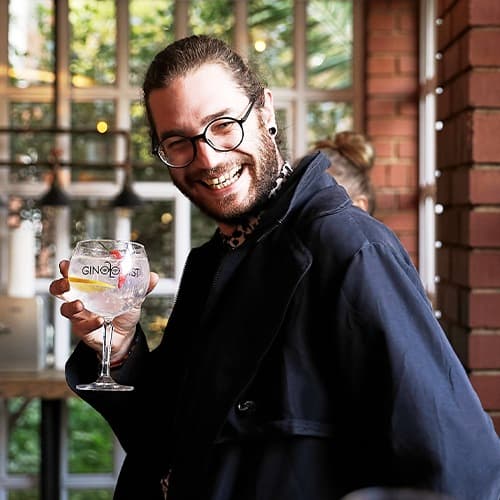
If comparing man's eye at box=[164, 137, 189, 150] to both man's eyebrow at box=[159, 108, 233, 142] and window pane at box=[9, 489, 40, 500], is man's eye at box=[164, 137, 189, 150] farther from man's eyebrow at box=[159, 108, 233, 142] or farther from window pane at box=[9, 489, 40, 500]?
window pane at box=[9, 489, 40, 500]

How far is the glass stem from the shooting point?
156 cm

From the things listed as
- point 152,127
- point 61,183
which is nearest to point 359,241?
point 152,127

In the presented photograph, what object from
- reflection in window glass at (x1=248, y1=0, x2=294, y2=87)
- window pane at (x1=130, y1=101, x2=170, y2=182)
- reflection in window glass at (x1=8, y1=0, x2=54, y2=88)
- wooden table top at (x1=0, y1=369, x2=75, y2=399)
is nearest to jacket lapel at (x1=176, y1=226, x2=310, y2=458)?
wooden table top at (x1=0, y1=369, x2=75, y2=399)

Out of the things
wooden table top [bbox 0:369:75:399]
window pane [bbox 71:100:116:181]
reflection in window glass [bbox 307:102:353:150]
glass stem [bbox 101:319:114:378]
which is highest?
reflection in window glass [bbox 307:102:353:150]

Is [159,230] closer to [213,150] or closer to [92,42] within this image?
[92,42]

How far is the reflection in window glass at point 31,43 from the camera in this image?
4938 millimetres

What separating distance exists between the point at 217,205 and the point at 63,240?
3.56 m

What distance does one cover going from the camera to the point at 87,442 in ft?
16.4

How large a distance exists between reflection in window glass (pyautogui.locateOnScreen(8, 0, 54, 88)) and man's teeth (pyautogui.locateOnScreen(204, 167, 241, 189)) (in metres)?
3.71

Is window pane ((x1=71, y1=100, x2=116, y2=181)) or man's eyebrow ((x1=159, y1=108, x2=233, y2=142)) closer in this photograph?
man's eyebrow ((x1=159, y1=108, x2=233, y2=142))

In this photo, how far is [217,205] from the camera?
1455mm

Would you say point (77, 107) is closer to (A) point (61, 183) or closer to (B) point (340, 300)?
(A) point (61, 183)

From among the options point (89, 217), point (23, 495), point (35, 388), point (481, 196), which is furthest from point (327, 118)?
point (481, 196)

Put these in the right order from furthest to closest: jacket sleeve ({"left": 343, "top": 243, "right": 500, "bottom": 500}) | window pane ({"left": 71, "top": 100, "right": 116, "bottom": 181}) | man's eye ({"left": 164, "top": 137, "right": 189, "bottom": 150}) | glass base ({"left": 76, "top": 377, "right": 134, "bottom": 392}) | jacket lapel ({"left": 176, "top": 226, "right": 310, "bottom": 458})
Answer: window pane ({"left": 71, "top": 100, "right": 116, "bottom": 181}) < glass base ({"left": 76, "top": 377, "right": 134, "bottom": 392}) < man's eye ({"left": 164, "top": 137, "right": 189, "bottom": 150}) < jacket lapel ({"left": 176, "top": 226, "right": 310, "bottom": 458}) < jacket sleeve ({"left": 343, "top": 243, "right": 500, "bottom": 500})
